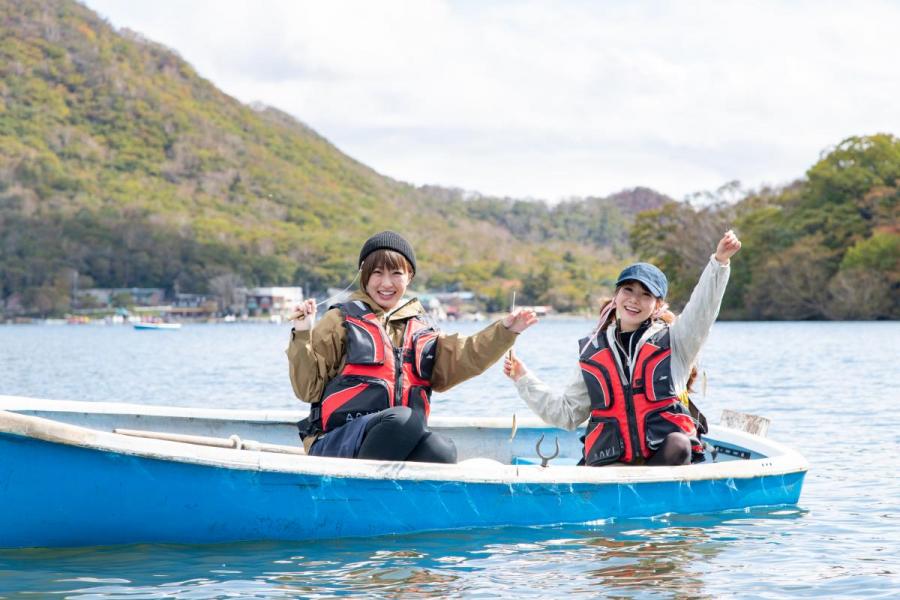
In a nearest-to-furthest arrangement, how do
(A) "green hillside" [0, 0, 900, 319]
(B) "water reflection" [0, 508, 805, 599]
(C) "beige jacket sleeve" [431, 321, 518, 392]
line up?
1. (B) "water reflection" [0, 508, 805, 599]
2. (C) "beige jacket sleeve" [431, 321, 518, 392]
3. (A) "green hillside" [0, 0, 900, 319]

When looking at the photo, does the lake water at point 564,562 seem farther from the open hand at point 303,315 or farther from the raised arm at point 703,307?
the open hand at point 303,315

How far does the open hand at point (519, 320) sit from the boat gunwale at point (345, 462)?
889 mm

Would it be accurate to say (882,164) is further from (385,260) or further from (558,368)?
(385,260)

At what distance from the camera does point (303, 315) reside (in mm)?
5664

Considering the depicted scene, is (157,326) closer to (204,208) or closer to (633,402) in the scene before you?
(204,208)

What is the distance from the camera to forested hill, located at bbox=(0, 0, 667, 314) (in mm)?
135125

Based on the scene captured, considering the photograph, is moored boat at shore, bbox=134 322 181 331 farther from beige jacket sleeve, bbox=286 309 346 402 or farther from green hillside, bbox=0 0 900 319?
beige jacket sleeve, bbox=286 309 346 402

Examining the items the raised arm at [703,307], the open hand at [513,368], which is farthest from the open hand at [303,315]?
the raised arm at [703,307]

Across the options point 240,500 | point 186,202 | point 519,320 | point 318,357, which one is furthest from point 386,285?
point 186,202

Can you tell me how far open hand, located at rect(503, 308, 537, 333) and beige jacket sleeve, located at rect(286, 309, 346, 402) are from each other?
2.88 ft

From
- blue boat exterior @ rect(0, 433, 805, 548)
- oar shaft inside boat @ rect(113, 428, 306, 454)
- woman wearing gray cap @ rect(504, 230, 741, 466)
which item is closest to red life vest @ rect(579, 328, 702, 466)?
woman wearing gray cap @ rect(504, 230, 741, 466)

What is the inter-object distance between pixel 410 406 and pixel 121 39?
193491 mm

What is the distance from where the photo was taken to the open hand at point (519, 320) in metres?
5.85

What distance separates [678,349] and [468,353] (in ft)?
3.98
